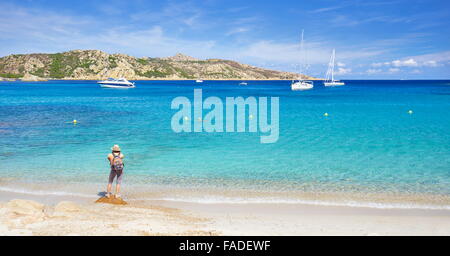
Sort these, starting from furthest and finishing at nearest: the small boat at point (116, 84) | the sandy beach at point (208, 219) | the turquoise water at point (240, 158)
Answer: the small boat at point (116, 84), the turquoise water at point (240, 158), the sandy beach at point (208, 219)

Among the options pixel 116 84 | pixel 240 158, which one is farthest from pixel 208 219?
pixel 116 84

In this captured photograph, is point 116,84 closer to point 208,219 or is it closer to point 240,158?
point 240,158

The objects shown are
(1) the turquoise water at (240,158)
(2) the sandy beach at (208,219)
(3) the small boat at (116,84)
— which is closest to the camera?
(2) the sandy beach at (208,219)

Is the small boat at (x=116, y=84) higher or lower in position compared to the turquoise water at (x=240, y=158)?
higher

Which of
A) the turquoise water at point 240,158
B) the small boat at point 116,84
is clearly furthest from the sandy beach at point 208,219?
the small boat at point 116,84

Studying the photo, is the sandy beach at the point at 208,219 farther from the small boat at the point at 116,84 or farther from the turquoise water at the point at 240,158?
the small boat at the point at 116,84

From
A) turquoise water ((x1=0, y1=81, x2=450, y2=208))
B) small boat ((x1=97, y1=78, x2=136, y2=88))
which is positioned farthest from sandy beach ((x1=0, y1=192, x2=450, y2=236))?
small boat ((x1=97, y1=78, x2=136, y2=88))

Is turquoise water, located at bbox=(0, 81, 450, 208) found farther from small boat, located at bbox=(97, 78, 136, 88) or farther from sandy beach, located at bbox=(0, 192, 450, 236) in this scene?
small boat, located at bbox=(97, 78, 136, 88)

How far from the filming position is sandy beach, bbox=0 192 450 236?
324 inches

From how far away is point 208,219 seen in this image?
951 cm

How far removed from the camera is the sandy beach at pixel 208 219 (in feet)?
27.0
